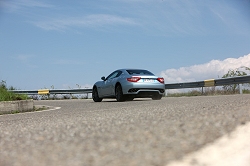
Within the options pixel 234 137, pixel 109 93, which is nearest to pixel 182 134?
pixel 234 137

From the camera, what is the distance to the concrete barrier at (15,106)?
372 inches

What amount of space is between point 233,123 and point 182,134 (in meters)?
0.67

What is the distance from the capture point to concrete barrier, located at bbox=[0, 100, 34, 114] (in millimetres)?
9438

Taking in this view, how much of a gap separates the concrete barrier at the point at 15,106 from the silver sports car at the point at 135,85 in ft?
10.9

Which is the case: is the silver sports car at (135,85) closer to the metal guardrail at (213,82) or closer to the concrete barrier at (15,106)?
the concrete barrier at (15,106)

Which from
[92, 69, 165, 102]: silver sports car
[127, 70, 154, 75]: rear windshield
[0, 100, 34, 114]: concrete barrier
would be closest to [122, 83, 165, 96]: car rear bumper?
[92, 69, 165, 102]: silver sports car

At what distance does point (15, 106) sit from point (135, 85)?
13.4 ft

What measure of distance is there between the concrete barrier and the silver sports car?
10.9 ft

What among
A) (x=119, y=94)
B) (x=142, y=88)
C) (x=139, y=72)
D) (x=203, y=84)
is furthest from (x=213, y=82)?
(x=119, y=94)

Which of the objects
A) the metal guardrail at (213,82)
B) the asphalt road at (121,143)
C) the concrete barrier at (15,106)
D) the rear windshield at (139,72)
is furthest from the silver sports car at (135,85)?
the asphalt road at (121,143)

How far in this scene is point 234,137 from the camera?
8.83ft

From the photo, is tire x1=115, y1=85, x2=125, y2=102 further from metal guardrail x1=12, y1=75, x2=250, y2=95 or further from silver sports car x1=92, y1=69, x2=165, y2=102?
metal guardrail x1=12, y1=75, x2=250, y2=95

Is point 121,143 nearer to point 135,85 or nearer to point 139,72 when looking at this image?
point 135,85

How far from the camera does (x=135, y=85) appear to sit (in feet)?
38.1
